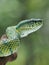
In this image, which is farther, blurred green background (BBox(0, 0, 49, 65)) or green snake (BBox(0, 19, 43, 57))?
blurred green background (BBox(0, 0, 49, 65))

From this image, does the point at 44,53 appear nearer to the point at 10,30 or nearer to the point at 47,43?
the point at 47,43

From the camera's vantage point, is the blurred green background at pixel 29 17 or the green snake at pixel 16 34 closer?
the green snake at pixel 16 34

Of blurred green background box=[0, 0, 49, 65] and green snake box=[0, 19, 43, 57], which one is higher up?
green snake box=[0, 19, 43, 57]

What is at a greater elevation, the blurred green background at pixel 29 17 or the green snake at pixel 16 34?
the green snake at pixel 16 34

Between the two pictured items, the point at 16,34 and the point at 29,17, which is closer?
the point at 16,34
